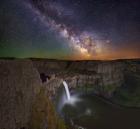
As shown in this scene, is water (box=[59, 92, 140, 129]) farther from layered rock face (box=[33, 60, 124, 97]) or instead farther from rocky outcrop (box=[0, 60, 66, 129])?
rocky outcrop (box=[0, 60, 66, 129])

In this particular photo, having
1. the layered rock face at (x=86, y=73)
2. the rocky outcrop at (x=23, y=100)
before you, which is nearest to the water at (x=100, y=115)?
the layered rock face at (x=86, y=73)

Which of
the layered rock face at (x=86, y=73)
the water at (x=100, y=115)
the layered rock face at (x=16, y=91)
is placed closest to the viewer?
the layered rock face at (x=16, y=91)

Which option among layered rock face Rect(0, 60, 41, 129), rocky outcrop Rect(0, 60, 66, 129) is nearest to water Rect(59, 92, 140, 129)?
rocky outcrop Rect(0, 60, 66, 129)

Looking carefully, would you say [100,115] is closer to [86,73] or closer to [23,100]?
[86,73]

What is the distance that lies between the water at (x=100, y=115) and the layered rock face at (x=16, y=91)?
608 cm

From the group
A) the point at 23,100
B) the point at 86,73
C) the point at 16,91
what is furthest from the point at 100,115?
the point at 16,91

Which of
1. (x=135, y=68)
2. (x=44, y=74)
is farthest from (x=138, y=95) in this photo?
(x=44, y=74)

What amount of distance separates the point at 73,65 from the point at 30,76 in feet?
28.8

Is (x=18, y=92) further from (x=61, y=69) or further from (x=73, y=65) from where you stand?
(x=73, y=65)

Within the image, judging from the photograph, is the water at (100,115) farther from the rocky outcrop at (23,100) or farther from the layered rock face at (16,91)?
the layered rock face at (16,91)

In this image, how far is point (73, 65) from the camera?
15188 millimetres

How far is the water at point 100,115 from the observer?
1243cm

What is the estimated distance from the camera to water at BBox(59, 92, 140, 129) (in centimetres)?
1243

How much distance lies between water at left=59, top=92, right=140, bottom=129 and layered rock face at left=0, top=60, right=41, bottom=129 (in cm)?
608
